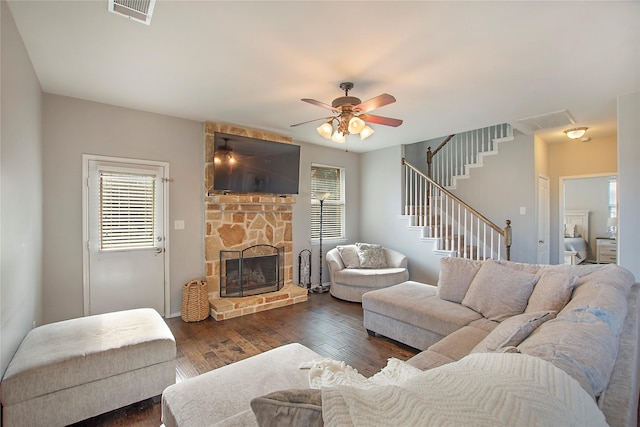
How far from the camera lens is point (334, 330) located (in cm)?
352

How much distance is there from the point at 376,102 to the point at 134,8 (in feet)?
6.03

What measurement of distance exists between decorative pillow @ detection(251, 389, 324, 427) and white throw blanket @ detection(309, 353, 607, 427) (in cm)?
3

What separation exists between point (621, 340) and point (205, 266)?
13.3ft

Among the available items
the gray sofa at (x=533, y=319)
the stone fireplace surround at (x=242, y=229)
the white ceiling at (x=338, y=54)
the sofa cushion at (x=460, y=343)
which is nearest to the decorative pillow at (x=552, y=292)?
the gray sofa at (x=533, y=319)

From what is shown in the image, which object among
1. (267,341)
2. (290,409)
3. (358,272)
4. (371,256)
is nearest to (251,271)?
(267,341)

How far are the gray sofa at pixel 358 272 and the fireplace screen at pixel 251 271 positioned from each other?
88 cm

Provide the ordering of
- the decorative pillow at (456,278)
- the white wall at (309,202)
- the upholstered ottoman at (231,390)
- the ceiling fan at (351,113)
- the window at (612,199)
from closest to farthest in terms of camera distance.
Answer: the upholstered ottoman at (231,390)
the ceiling fan at (351,113)
the decorative pillow at (456,278)
the white wall at (309,202)
the window at (612,199)

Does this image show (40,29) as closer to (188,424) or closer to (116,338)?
(116,338)

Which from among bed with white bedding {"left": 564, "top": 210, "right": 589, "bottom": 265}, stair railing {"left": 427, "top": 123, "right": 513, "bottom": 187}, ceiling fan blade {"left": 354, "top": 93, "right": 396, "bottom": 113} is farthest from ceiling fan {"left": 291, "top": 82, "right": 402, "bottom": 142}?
bed with white bedding {"left": 564, "top": 210, "right": 589, "bottom": 265}

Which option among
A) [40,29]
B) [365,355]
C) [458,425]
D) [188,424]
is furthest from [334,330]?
[40,29]

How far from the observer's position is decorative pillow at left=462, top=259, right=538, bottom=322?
2486 mm

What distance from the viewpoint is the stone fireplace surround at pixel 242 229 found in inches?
162

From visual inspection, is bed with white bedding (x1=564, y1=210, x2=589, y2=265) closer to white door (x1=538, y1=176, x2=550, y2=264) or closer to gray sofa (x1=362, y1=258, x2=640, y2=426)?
white door (x1=538, y1=176, x2=550, y2=264)

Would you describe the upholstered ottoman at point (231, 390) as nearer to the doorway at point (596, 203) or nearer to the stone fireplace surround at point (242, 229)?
the stone fireplace surround at point (242, 229)
